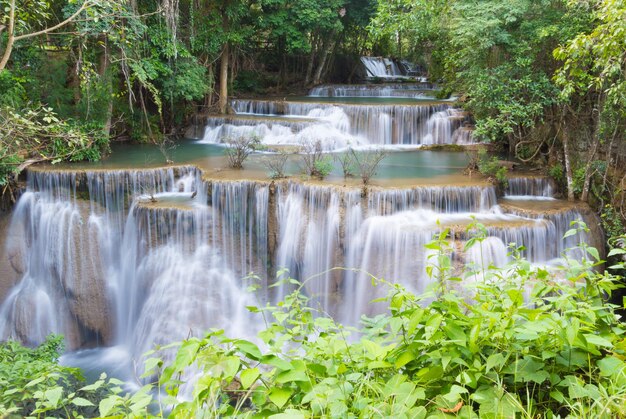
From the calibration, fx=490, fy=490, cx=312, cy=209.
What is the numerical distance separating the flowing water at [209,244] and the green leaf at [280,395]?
19.9 feet

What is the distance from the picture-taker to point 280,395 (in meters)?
2.00

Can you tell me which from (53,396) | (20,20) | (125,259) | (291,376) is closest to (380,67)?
(125,259)

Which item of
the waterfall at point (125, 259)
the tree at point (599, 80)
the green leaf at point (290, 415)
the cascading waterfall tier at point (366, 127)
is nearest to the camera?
the green leaf at point (290, 415)

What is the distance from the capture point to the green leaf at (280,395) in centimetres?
196

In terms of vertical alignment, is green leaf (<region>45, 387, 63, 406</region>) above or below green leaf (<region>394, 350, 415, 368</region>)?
below

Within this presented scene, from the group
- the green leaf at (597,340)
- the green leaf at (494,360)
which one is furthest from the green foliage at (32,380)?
the green leaf at (597,340)

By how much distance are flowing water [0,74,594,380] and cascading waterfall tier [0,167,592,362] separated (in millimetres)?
19

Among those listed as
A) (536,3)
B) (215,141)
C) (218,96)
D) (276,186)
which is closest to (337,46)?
(218,96)

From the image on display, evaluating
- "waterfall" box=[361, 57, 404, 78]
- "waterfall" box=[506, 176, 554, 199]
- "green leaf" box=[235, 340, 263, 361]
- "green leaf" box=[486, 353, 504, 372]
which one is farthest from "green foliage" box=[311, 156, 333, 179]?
"waterfall" box=[361, 57, 404, 78]

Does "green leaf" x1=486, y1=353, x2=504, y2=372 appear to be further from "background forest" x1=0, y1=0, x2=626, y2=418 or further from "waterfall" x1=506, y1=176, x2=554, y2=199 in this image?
"waterfall" x1=506, y1=176, x2=554, y2=199

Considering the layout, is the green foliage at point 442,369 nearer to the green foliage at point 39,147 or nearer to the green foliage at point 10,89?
the green foliage at point 39,147

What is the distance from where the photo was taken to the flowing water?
825 cm

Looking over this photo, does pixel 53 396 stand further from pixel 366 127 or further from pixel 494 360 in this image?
pixel 366 127

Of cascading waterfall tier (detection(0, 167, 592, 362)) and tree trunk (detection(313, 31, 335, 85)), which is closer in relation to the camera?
cascading waterfall tier (detection(0, 167, 592, 362))
